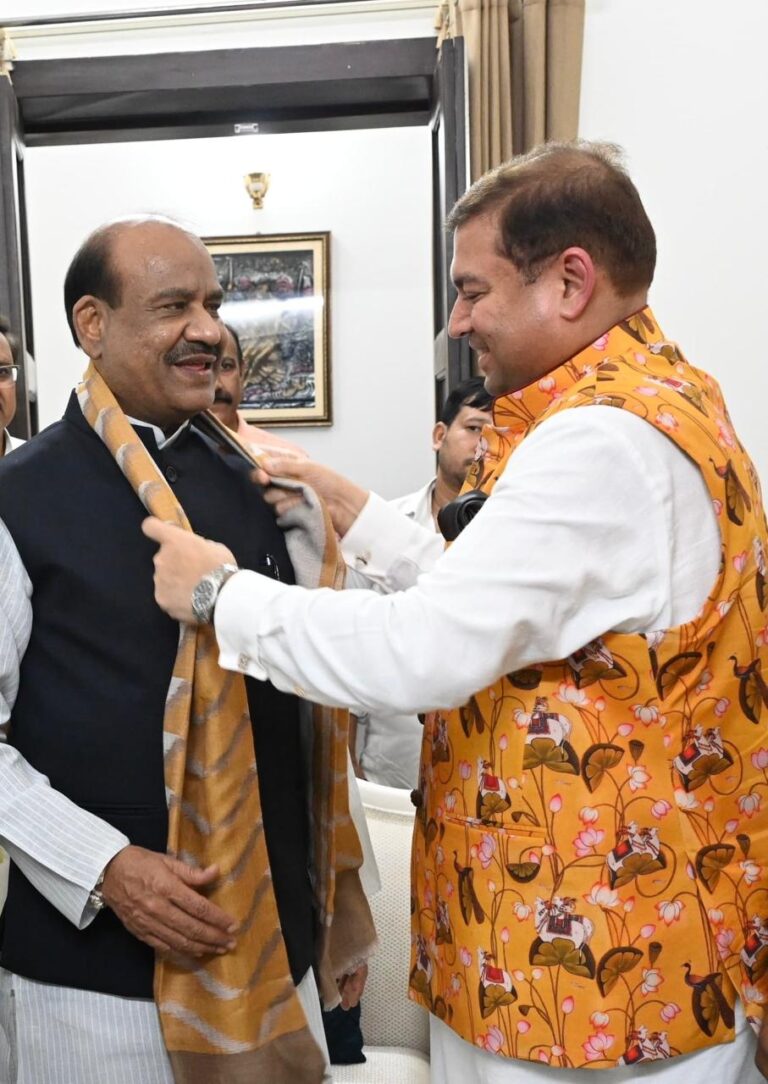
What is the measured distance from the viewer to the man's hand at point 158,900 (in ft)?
4.33

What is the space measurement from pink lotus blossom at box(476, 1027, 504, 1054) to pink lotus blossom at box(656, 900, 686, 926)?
22 centimetres

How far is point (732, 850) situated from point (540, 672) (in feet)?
0.96

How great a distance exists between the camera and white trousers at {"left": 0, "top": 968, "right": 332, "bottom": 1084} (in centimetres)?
136

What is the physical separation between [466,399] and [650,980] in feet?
6.36

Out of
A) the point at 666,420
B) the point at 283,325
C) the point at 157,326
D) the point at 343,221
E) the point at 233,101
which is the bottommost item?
the point at 666,420

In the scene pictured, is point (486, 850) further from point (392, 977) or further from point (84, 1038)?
point (392, 977)

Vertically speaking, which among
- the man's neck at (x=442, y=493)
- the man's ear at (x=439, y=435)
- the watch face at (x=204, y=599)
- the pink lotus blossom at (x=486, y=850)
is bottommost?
the pink lotus blossom at (x=486, y=850)

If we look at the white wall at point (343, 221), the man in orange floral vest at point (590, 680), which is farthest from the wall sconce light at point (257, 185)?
the man in orange floral vest at point (590, 680)

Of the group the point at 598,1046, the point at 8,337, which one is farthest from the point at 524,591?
the point at 8,337

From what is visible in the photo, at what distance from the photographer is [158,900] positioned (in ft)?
4.35

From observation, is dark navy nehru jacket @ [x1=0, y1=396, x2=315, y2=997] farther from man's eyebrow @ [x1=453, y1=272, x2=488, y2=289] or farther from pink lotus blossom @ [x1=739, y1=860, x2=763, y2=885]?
pink lotus blossom @ [x1=739, y1=860, x2=763, y2=885]

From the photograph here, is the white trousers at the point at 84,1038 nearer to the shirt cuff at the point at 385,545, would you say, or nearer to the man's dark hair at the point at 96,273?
the shirt cuff at the point at 385,545

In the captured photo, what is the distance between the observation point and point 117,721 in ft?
4.60

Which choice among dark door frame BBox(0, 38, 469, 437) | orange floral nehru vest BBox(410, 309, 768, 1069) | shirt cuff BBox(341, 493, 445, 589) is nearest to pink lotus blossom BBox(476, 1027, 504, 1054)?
orange floral nehru vest BBox(410, 309, 768, 1069)
